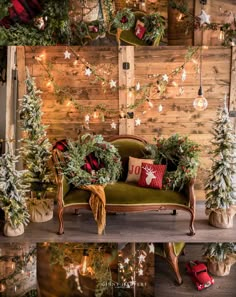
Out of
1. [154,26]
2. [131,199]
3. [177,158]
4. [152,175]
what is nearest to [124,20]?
[154,26]

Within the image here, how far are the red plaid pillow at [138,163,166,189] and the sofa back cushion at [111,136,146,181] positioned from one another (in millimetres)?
366

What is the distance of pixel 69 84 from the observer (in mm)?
5559

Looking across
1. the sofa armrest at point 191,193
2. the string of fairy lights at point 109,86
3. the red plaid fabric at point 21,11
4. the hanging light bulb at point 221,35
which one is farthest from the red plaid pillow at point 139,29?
the sofa armrest at point 191,193

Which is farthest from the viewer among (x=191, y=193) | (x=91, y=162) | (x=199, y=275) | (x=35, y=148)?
(x=35, y=148)

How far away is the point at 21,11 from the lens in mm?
5418

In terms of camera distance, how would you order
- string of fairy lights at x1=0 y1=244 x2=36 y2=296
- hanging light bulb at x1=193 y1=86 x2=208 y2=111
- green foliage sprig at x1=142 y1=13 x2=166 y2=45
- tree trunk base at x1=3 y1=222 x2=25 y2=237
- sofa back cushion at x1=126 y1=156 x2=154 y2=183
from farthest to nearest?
1. green foliage sprig at x1=142 y1=13 x2=166 y2=45
2. hanging light bulb at x1=193 y1=86 x2=208 y2=111
3. sofa back cushion at x1=126 y1=156 x2=154 y2=183
4. tree trunk base at x1=3 y1=222 x2=25 y2=237
5. string of fairy lights at x1=0 y1=244 x2=36 y2=296

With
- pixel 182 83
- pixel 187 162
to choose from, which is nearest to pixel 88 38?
pixel 182 83

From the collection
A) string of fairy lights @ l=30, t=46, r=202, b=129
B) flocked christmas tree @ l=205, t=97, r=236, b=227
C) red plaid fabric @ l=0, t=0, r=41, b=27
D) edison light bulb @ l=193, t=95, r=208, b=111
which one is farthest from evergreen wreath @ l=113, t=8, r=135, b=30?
flocked christmas tree @ l=205, t=97, r=236, b=227

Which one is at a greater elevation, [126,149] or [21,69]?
[21,69]

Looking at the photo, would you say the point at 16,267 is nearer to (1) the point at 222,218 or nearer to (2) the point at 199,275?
(2) the point at 199,275

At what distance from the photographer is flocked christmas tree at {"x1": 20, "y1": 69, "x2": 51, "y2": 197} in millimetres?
4989

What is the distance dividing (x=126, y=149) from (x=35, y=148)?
1.17 meters

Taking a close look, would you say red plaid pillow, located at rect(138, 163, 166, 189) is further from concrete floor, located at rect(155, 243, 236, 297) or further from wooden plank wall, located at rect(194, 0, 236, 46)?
wooden plank wall, located at rect(194, 0, 236, 46)

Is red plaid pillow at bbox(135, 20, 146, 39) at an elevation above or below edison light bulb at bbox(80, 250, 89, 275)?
above
